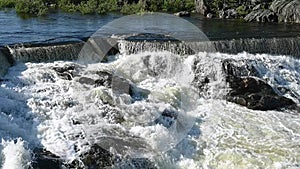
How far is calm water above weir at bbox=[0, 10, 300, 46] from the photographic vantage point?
1700 centimetres

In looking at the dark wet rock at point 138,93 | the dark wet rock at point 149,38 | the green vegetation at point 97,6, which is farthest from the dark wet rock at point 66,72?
the green vegetation at point 97,6

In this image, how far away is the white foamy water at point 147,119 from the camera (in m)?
9.14

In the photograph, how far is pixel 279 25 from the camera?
22.7 metres

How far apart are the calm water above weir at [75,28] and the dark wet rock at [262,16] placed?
3.25 ft

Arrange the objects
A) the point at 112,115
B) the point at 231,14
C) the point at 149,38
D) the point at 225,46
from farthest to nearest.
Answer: the point at 231,14 < the point at 149,38 < the point at 225,46 < the point at 112,115

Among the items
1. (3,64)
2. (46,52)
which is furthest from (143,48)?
(3,64)

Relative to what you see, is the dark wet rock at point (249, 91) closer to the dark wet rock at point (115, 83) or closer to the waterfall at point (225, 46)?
the waterfall at point (225, 46)

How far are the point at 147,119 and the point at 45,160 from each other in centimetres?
295

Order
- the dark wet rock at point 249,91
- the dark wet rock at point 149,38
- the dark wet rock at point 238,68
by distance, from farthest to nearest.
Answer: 1. the dark wet rock at point 149,38
2. the dark wet rock at point 238,68
3. the dark wet rock at point 249,91

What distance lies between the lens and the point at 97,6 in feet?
91.0

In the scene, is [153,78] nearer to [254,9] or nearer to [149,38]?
[149,38]

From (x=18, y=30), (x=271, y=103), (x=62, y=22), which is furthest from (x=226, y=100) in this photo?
(x=62, y=22)

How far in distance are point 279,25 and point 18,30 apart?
12.5 m

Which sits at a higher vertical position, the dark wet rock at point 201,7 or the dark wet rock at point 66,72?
the dark wet rock at point 201,7
